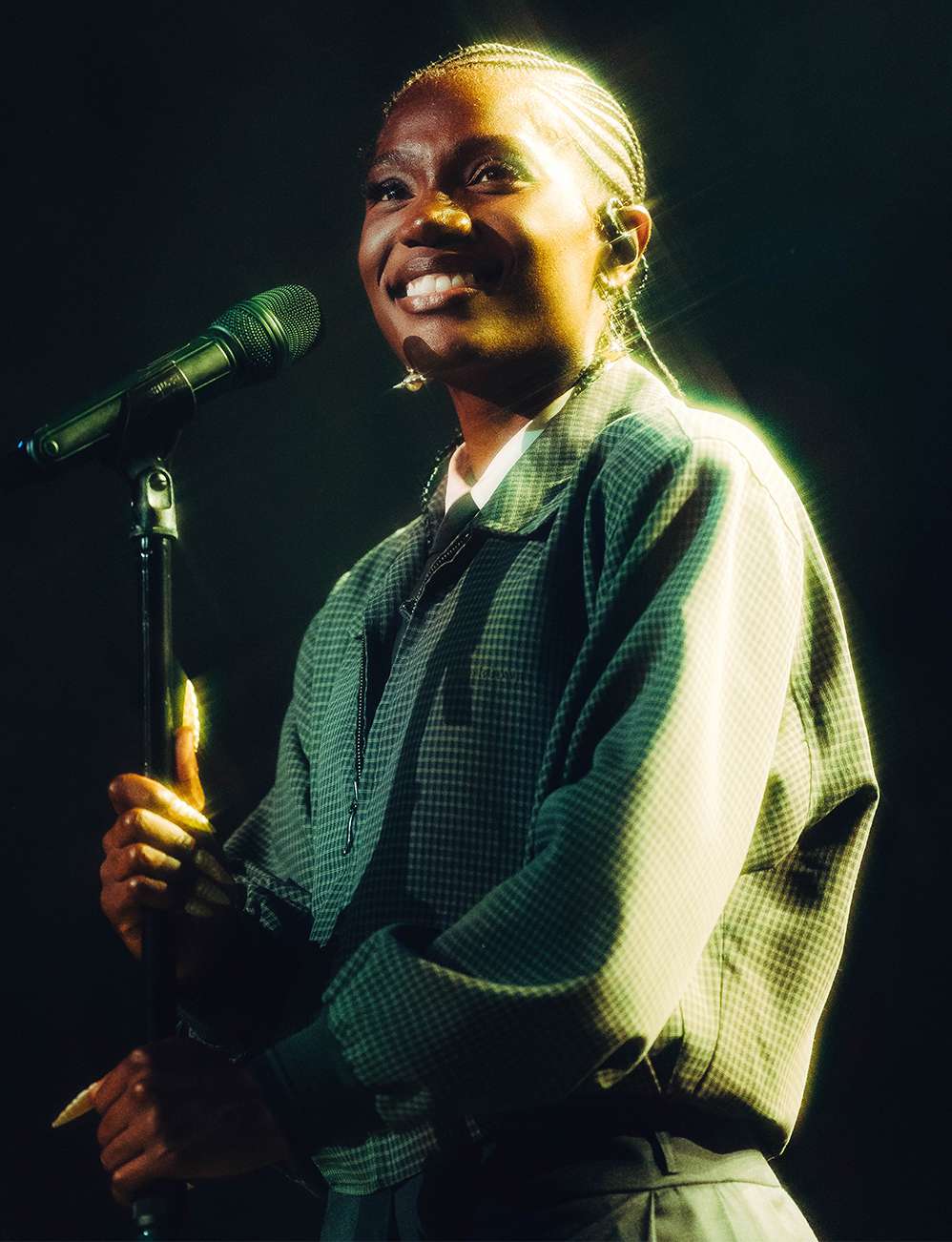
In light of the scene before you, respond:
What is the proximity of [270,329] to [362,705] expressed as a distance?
477mm

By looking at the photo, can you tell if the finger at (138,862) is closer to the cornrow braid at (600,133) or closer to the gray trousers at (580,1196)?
the gray trousers at (580,1196)

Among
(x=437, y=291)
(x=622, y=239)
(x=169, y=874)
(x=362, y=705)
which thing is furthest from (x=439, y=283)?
(x=169, y=874)

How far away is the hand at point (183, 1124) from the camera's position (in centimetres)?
86

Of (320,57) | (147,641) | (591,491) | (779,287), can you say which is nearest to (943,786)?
(779,287)

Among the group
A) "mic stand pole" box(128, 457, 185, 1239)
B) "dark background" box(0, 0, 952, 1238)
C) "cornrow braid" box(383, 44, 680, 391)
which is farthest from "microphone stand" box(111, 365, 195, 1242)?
"dark background" box(0, 0, 952, 1238)

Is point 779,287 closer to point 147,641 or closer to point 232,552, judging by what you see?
point 232,552

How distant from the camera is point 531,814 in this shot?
1.06 m

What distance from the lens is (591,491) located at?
1.17 m

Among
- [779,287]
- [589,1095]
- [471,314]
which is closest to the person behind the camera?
[589,1095]

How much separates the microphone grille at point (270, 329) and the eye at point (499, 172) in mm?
282

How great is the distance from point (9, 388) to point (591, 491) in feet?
5.08

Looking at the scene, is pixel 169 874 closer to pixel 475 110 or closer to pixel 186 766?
pixel 186 766

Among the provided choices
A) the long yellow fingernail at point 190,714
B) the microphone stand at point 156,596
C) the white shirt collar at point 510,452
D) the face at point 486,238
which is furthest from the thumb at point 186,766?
the face at point 486,238

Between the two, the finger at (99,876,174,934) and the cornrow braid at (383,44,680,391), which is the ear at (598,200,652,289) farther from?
the finger at (99,876,174,934)
